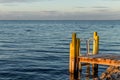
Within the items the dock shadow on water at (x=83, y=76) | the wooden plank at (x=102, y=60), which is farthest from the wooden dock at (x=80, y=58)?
the dock shadow on water at (x=83, y=76)

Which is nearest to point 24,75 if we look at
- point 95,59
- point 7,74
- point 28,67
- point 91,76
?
point 7,74

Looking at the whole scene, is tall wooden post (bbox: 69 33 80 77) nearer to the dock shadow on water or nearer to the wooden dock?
the wooden dock

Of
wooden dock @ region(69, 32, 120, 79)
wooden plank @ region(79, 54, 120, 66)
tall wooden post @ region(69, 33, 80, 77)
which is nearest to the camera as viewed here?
wooden plank @ region(79, 54, 120, 66)

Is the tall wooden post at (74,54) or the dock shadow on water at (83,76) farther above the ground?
the tall wooden post at (74,54)

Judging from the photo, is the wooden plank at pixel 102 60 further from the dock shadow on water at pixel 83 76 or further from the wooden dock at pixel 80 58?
the dock shadow on water at pixel 83 76

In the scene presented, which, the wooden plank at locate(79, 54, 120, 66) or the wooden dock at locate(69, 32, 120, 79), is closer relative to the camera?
the wooden plank at locate(79, 54, 120, 66)

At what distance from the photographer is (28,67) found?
109 ft

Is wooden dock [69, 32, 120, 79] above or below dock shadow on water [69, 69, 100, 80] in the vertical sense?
above

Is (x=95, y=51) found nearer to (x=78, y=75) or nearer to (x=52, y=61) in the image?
(x=78, y=75)

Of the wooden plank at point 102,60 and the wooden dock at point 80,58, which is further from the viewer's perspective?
the wooden dock at point 80,58

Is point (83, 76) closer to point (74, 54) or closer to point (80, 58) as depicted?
point (80, 58)

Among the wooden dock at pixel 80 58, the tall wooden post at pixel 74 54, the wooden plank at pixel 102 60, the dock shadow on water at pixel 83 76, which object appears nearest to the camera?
the wooden plank at pixel 102 60

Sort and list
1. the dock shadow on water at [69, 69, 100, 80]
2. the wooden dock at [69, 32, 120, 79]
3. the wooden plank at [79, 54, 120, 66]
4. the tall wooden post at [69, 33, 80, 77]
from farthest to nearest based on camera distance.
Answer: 1. the dock shadow on water at [69, 69, 100, 80]
2. the tall wooden post at [69, 33, 80, 77]
3. the wooden dock at [69, 32, 120, 79]
4. the wooden plank at [79, 54, 120, 66]

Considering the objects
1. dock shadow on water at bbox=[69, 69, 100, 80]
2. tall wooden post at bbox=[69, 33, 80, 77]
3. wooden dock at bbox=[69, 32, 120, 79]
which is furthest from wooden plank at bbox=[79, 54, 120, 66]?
dock shadow on water at bbox=[69, 69, 100, 80]
